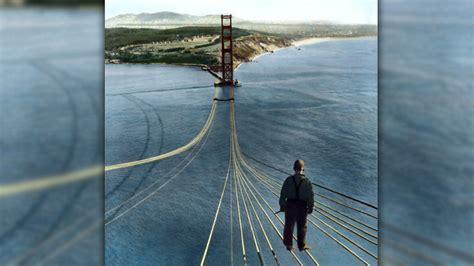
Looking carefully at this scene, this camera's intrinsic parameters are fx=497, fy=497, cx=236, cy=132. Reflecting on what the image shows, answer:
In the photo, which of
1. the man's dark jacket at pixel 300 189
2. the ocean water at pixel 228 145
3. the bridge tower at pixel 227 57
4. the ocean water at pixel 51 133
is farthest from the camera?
the bridge tower at pixel 227 57

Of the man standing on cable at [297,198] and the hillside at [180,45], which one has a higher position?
the hillside at [180,45]

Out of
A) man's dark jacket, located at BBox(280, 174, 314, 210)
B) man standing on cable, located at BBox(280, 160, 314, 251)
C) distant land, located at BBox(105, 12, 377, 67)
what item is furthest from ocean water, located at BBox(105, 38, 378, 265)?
man's dark jacket, located at BBox(280, 174, 314, 210)

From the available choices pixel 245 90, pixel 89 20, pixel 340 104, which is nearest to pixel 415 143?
pixel 340 104

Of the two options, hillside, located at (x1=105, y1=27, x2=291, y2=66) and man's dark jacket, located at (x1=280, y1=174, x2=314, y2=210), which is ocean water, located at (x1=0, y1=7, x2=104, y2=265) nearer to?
hillside, located at (x1=105, y1=27, x2=291, y2=66)

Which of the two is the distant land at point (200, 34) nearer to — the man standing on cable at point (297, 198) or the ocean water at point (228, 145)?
the ocean water at point (228, 145)

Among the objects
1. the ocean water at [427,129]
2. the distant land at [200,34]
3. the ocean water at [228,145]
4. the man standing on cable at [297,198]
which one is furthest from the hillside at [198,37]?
the man standing on cable at [297,198]

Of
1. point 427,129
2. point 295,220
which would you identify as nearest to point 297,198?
point 295,220

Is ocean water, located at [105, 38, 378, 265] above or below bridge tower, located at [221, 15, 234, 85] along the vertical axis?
below

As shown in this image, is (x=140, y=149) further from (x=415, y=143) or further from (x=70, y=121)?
(x=415, y=143)
